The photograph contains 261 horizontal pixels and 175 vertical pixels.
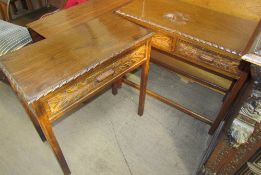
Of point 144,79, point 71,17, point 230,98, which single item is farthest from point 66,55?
point 230,98

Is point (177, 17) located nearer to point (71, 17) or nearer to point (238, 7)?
point (238, 7)

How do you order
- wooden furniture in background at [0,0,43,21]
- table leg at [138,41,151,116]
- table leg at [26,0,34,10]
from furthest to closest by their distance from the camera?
table leg at [26,0,34,10] → wooden furniture in background at [0,0,43,21] → table leg at [138,41,151,116]

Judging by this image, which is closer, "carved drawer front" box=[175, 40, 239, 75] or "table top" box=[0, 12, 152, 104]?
"table top" box=[0, 12, 152, 104]

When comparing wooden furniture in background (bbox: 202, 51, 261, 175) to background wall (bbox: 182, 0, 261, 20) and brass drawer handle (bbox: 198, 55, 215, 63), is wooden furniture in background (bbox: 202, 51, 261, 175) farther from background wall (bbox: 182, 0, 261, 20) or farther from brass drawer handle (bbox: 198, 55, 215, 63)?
background wall (bbox: 182, 0, 261, 20)

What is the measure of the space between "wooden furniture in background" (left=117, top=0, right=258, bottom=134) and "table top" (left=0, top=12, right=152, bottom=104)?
171 millimetres

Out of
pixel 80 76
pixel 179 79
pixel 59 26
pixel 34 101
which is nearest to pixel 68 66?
pixel 80 76

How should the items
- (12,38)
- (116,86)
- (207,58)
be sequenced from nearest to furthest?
(207,58), (12,38), (116,86)

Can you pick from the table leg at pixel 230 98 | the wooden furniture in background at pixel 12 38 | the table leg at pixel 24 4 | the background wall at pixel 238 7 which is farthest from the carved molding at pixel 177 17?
the table leg at pixel 24 4

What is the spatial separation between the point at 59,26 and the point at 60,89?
1.65ft

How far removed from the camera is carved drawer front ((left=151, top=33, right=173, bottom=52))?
1280 millimetres

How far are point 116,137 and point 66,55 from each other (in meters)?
0.77

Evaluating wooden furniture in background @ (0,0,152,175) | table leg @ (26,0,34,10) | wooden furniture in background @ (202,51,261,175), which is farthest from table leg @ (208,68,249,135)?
table leg @ (26,0,34,10)

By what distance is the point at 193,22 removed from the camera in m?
1.31

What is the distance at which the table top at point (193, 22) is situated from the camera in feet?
3.87
